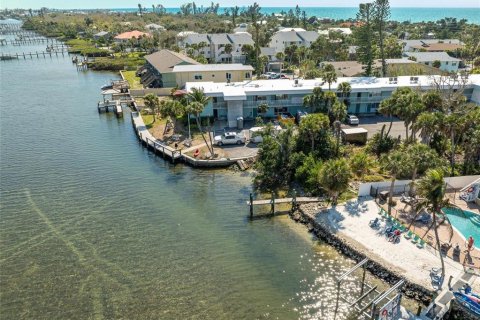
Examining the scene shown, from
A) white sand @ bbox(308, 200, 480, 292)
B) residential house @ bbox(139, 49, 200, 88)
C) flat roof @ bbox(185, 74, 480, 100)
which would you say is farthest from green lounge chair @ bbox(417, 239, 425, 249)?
residential house @ bbox(139, 49, 200, 88)

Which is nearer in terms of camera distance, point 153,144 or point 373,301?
point 373,301

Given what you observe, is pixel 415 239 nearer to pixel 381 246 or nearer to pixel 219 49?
pixel 381 246

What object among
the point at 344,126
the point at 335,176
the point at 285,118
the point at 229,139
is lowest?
the point at 229,139

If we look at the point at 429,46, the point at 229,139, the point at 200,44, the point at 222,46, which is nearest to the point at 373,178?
the point at 229,139

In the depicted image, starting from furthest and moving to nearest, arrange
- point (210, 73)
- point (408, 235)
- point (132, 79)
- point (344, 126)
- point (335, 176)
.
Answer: point (132, 79), point (210, 73), point (344, 126), point (335, 176), point (408, 235)

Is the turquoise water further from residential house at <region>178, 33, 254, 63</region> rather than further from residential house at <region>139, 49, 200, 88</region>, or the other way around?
residential house at <region>178, 33, 254, 63</region>

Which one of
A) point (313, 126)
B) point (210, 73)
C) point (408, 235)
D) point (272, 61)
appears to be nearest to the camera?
point (408, 235)

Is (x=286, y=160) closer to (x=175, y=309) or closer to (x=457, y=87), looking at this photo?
(x=175, y=309)
